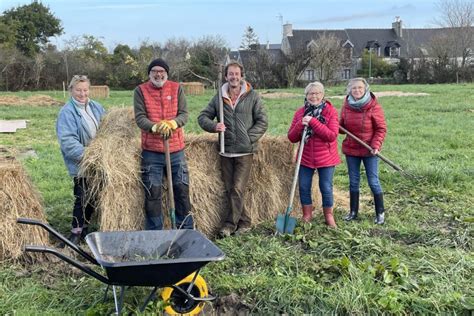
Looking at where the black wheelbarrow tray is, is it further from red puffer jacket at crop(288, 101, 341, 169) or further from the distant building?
the distant building

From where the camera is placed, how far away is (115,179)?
5.13 m

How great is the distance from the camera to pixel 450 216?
590 cm

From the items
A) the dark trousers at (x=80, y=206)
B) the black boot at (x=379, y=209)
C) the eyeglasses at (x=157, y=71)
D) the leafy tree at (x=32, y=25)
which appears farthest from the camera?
the leafy tree at (x=32, y=25)

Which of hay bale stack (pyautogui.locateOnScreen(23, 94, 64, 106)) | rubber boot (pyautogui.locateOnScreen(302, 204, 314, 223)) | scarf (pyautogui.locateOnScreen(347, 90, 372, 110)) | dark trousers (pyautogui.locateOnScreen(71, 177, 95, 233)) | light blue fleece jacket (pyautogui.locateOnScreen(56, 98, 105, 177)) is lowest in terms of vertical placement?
rubber boot (pyautogui.locateOnScreen(302, 204, 314, 223))

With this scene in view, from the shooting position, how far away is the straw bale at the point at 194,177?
5156 millimetres

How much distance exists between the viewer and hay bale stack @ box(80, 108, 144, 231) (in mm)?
5125

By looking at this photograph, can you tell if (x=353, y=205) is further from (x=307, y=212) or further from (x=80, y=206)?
(x=80, y=206)

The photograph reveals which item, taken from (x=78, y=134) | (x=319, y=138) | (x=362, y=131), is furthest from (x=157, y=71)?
(x=362, y=131)

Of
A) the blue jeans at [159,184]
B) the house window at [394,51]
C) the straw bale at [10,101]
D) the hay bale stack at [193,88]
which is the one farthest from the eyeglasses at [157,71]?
the house window at [394,51]

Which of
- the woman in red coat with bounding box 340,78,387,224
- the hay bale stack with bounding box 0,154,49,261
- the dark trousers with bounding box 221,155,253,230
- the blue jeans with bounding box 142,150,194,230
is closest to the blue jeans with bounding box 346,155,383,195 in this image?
the woman in red coat with bounding box 340,78,387,224

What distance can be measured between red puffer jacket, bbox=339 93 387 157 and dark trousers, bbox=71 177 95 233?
9.17 ft

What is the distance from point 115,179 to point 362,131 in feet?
8.67

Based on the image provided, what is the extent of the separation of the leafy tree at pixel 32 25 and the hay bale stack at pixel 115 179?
121 ft

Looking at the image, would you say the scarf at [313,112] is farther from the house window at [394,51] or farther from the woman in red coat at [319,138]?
the house window at [394,51]
